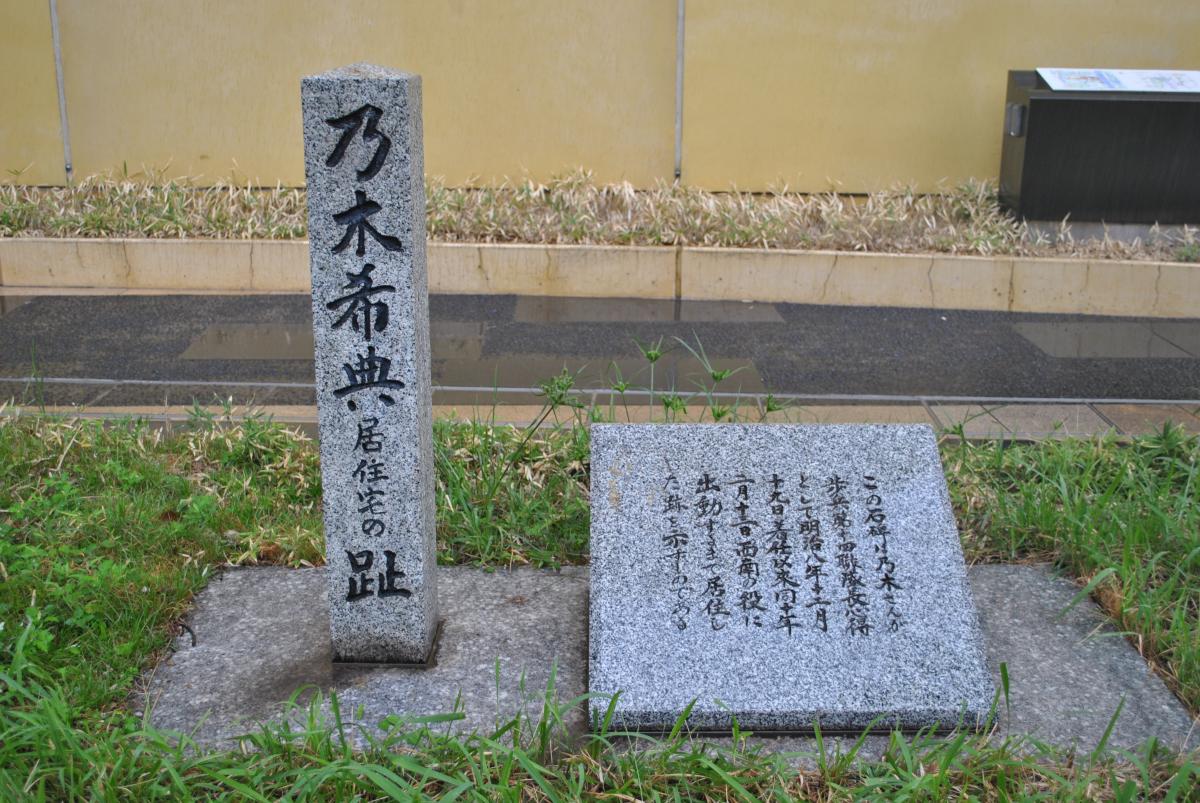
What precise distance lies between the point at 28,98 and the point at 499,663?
786 cm

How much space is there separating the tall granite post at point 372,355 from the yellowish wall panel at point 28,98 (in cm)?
727

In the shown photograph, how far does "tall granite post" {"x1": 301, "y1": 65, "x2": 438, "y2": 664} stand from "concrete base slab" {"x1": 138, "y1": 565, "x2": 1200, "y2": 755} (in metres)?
0.18

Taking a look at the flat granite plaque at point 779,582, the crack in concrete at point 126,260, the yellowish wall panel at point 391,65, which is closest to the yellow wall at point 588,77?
the yellowish wall panel at point 391,65

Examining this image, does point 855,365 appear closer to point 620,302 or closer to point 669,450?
point 620,302

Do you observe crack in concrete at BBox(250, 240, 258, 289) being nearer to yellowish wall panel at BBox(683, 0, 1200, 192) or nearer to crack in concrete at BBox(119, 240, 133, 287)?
crack in concrete at BBox(119, 240, 133, 287)

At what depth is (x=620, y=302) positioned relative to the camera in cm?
783

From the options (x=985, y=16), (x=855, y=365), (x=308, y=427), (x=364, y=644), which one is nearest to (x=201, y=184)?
(x=308, y=427)

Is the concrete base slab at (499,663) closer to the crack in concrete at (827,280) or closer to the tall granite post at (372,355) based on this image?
the tall granite post at (372,355)

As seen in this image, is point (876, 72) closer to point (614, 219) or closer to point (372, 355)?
point (614, 219)

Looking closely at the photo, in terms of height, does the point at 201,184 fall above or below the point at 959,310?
above

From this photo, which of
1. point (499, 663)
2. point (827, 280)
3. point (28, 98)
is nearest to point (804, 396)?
point (827, 280)

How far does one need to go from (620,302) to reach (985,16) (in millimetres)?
3768

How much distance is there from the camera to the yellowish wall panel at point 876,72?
9031 millimetres

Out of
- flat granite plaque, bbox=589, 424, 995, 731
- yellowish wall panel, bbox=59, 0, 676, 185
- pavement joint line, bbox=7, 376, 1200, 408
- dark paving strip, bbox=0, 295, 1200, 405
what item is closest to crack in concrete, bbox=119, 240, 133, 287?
dark paving strip, bbox=0, 295, 1200, 405
